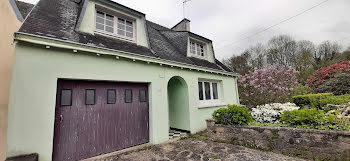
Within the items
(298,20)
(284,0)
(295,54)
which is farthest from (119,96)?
(295,54)

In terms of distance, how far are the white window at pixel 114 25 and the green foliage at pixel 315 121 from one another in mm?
7036

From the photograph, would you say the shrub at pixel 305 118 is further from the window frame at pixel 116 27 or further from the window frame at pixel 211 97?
the window frame at pixel 116 27

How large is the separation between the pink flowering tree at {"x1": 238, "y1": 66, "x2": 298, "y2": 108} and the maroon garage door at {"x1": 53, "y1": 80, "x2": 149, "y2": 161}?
8.44 m

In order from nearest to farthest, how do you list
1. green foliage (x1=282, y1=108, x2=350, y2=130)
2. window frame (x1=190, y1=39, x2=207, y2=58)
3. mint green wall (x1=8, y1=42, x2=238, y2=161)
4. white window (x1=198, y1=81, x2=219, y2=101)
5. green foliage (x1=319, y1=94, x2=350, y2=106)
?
mint green wall (x1=8, y1=42, x2=238, y2=161)
green foliage (x1=282, y1=108, x2=350, y2=130)
green foliage (x1=319, y1=94, x2=350, y2=106)
white window (x1=198, y1=81, x2=219, y2=101)
window frame (x1=190, y1=39, x2=207, y2=58)

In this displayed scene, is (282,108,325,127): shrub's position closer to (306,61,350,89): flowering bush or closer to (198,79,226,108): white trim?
(198,79,226,108): white trim

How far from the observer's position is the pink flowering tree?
372 inches

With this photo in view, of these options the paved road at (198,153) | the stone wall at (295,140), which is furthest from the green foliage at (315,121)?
the paved road at (198,153)

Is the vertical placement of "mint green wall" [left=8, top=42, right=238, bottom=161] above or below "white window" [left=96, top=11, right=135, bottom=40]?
below

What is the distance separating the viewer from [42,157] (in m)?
3.15

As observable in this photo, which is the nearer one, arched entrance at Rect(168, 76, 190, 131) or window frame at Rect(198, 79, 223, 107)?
arched entrance at Rect(168, 76, 190, 131)

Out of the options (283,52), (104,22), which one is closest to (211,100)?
(104,22)

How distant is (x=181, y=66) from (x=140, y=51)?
2.11 meters

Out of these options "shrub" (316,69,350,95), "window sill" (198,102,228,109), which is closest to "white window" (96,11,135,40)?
"window sill" (198,102,228,109)

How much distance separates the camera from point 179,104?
7.18 meters
